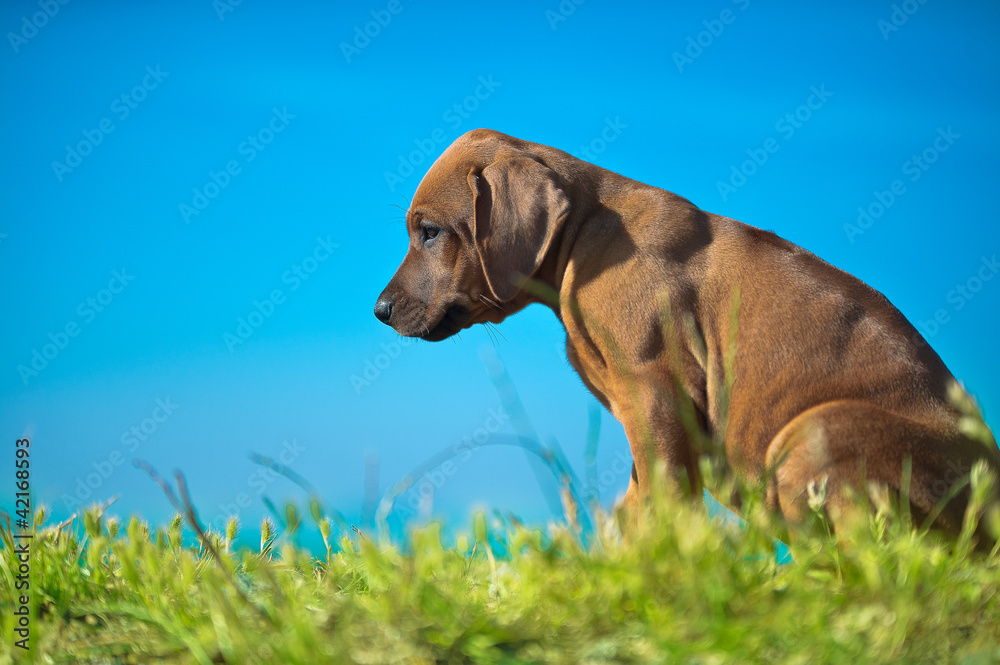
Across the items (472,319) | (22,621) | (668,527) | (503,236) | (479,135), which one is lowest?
(668,527)

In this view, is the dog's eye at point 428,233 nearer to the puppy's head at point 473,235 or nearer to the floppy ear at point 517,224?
the puppy's head at point 473,235

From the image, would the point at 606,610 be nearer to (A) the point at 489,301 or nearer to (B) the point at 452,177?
(A) the point at 489,301

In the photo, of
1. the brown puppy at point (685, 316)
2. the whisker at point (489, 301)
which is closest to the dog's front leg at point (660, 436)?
the brown puppy at point (685, 316)

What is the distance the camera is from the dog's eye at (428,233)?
4039 mm

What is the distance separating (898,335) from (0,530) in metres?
3.74

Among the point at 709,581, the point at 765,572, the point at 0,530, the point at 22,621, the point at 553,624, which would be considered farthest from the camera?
the point at 0,530

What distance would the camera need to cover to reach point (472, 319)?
13.5 ft

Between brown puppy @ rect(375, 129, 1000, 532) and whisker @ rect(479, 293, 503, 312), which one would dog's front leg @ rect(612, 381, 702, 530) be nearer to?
brown puppy @ rect(375, 129, 1000, 532)

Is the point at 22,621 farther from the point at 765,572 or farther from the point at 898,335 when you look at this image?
the point at 898,335

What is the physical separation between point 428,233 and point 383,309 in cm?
52

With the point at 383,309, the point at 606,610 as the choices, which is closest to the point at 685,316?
the point at 383,309

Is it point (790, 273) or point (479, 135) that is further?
point (479, 135)

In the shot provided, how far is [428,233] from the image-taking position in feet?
13.4

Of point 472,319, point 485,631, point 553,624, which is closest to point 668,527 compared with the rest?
point 553,624
